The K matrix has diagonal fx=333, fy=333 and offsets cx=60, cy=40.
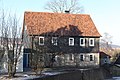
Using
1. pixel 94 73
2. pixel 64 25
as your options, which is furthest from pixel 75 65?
pixel 94 73

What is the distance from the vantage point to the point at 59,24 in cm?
6456

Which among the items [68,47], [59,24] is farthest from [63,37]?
[59,24]

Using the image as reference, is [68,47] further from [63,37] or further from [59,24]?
[59,24]

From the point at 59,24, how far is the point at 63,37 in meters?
3.06

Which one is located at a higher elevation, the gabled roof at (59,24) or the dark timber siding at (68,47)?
the gabled roof at (59,24)

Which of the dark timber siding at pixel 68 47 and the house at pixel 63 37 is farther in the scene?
the dark timber siding at pixel 68 47

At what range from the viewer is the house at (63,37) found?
6062cm

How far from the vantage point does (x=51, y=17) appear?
6594 cm

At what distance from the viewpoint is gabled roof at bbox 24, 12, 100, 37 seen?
62.2 m

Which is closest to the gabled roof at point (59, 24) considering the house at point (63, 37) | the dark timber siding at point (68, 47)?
the house at point (63, 37)

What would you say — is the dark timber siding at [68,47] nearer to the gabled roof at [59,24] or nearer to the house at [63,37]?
the house at [63,37]

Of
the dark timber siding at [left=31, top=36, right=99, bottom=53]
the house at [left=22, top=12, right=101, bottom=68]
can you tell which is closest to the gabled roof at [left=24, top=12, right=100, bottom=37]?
the house at [left=22, top=12, right=101, bottom=68]

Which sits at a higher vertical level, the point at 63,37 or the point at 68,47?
the point at 63,37

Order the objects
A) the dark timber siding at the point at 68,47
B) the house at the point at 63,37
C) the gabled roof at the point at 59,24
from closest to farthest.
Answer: the house at the point at 63,37 < the dark timber siding at the point at 68,47 < the gabled roof at the point at 59,24
